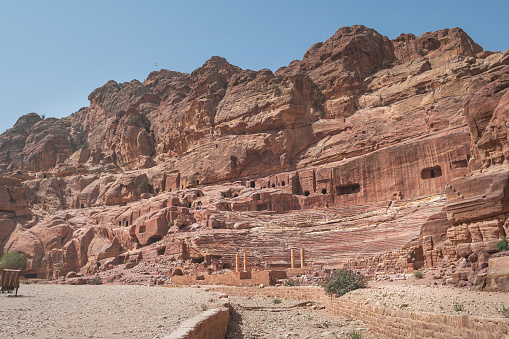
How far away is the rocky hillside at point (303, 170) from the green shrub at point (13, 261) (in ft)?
7.73

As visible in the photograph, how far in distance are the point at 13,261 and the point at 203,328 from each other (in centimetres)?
4532

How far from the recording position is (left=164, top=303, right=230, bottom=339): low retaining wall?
23.9 ft

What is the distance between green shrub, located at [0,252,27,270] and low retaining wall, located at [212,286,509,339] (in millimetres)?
40879

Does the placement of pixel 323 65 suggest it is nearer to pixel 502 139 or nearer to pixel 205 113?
pixel 205 113

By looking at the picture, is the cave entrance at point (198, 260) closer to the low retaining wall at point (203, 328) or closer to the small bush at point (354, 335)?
the low retaining wall at point (203, 328)

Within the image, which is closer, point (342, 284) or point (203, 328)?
point (203, 328)

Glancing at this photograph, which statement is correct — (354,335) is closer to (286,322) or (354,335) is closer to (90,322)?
(286,322)

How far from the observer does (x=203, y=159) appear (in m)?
58.1

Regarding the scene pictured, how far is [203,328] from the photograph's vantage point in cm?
870

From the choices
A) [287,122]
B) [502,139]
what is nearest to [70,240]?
[287,122]

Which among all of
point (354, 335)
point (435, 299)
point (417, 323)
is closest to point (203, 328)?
point (354, 335)

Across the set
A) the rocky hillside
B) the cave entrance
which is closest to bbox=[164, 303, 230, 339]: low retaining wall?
the rocky hillside

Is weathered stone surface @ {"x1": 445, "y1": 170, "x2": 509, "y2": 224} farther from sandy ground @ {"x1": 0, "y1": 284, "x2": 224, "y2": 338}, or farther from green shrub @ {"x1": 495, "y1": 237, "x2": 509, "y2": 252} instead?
sandy ground @ {"x1": 0, "y1": 284, "x2": 224, "y2": 338}

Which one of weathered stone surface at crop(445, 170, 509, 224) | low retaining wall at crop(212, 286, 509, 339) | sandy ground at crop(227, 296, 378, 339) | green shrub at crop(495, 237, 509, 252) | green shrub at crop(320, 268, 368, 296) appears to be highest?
weathered stone surface at crop(445, 170, 509, 224)
